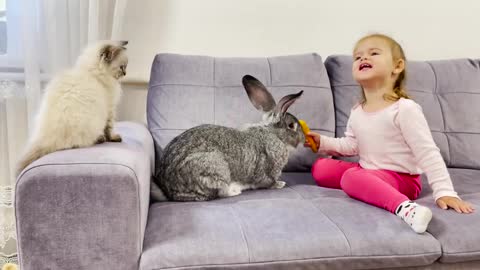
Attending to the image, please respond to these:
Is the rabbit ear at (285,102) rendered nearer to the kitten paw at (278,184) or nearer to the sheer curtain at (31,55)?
the kitten paw at (278,184)

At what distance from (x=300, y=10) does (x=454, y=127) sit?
0.91 metres

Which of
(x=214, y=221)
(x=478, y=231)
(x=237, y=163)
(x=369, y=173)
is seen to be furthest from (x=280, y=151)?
(x=478, y=231)

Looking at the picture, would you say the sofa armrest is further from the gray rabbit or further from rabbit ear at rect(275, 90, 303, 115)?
rabbit ear at rect(275, 90, 303, 115)

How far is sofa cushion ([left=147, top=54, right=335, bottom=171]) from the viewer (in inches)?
65.1

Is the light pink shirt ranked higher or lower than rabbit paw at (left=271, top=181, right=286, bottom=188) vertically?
higher

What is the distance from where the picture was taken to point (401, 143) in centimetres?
144

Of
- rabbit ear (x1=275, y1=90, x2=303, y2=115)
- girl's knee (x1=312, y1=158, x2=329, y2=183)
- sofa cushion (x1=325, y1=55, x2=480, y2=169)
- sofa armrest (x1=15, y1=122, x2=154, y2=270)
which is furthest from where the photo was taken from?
sofa cushion (x1=325, y1=55, x2=480, y2=169)

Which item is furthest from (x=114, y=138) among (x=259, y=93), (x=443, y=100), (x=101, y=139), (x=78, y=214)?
(x=443, y=100)

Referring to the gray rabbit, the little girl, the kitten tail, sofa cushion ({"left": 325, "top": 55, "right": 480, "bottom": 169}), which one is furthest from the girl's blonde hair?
the kitten tail

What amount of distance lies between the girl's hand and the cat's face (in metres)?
1.06

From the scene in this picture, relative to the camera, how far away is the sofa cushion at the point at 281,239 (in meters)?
0.98

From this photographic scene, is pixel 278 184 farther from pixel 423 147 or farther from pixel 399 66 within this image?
pixel 399 66

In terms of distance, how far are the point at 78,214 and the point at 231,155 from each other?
58 centimetres

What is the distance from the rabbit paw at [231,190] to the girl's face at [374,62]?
1.99ft
